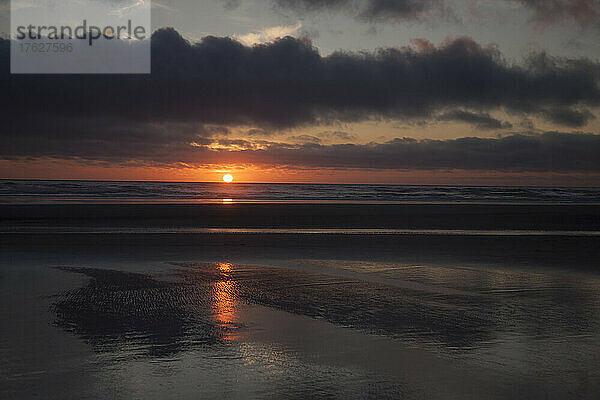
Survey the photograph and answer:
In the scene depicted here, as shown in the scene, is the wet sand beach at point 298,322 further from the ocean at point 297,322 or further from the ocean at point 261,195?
the ocean at point 261,195

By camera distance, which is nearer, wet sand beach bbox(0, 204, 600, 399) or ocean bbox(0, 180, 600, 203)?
wet sand beach bbox(0, 204, 600, 399)

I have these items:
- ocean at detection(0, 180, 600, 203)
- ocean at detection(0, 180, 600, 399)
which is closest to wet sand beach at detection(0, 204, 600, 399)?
ocean at detection(0, 180, 600, 399)

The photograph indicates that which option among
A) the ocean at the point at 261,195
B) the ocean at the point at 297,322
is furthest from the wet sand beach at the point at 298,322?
the ocean at the point at 261,195

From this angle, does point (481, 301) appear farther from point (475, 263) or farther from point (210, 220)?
point (210, 220)

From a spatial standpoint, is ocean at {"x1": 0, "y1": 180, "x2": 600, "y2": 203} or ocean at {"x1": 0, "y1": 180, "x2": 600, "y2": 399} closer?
ocean at {"x1": 0, "y1": 180, "x2": 600, "y2": 399}

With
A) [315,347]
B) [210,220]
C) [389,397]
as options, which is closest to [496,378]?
[389,397]

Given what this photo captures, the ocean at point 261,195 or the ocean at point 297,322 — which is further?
the ocean at point 261,195

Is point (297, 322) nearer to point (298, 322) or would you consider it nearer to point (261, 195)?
point (298, 322)

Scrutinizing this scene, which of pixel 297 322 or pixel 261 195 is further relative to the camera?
pixel 261 195

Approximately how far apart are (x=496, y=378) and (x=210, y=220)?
22711 mm

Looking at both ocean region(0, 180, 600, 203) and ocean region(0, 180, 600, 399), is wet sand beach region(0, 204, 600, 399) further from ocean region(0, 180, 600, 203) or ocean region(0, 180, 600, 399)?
ocean region(0, 180, 600, 203)

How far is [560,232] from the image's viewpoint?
22281 millimetres

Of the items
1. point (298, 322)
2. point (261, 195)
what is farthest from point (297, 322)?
point (261, 195)

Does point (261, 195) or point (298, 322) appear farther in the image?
point (261, 195)
